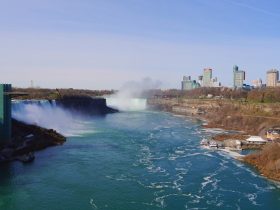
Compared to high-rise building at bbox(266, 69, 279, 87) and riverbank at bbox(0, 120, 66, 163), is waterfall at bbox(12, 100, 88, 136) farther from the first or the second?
high-rise building at bbox(266, 69, 279, 87)

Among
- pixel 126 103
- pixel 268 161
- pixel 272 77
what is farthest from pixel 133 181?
pixel 272 77

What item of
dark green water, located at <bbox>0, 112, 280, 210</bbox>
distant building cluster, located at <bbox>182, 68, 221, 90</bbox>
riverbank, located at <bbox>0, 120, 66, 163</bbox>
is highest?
distant building cluster, located at <bbox>182, 68, 221, 90</bbox>

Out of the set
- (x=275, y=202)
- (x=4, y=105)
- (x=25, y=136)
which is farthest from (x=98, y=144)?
(x=275, y=202)

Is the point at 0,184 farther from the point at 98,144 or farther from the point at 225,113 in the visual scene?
the point at 225,113

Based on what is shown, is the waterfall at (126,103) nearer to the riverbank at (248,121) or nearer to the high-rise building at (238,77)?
the riverbank at (248,121)

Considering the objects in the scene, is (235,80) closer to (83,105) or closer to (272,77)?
(272,77)

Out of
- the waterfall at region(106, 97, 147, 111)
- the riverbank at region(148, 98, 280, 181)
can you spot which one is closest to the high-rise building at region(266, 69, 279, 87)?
the waterfall at region(106, 97, 147, 111)
